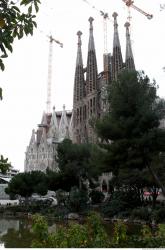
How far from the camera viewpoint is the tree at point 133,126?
20.0m

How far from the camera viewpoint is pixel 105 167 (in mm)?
21875

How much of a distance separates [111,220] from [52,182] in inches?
510

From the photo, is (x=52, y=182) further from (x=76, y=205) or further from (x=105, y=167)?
(x=105, y=167)

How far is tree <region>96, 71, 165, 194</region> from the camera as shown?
65.7 feet

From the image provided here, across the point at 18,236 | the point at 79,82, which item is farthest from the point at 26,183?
the point at 79,82

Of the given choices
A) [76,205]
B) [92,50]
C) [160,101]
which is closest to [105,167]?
[160,101]

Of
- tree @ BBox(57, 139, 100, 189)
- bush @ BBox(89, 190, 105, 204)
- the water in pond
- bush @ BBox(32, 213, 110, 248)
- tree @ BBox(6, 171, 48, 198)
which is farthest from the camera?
tree @ BBox(6, 171, 48, 198)

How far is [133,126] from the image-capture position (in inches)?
803

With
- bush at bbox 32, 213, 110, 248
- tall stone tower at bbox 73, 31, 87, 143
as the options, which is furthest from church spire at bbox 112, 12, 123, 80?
bush at bbox 32, 213, 110, 248

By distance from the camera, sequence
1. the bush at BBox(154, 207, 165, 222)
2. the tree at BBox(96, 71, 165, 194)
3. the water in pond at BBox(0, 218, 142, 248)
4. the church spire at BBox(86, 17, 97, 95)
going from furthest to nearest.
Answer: the church spire at BBox(86, 17, 97, 95) < the bush at BBox(154, 207, 165, 222) < the tree at BBox(96, 71, 165, 194) < the water in pond at BBox(0, 218, 142, 248)

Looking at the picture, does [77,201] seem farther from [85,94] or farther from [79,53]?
[79,53]

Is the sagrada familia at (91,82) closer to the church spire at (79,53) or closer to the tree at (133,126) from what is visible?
the church spire at (79,53)

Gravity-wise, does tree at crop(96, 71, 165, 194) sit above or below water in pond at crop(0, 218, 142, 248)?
above

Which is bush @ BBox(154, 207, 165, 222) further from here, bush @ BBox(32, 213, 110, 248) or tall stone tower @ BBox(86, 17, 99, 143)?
tall stone tower @ BBox(86, 17, 99, 143)
